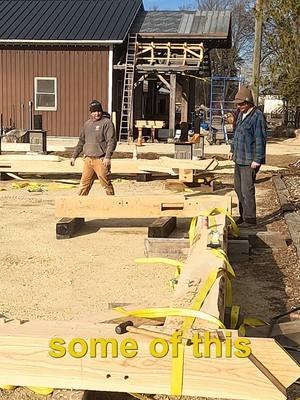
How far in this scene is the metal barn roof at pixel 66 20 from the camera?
2481cm

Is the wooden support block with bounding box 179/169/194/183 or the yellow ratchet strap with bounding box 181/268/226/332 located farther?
the wooden support block with bounding box 179/169/194/183

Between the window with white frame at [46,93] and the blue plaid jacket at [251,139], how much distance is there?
728 inches

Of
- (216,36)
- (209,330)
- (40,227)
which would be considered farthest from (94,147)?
(216,36)

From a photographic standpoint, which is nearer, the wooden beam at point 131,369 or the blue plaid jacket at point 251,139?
the wooden beam at point 131,369

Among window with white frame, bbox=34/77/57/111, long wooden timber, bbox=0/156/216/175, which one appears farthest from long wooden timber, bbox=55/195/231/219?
window with white frame, bbox=34/77/57/111

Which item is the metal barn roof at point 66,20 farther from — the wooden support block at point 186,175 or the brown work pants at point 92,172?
the brown work pants at point 92,172

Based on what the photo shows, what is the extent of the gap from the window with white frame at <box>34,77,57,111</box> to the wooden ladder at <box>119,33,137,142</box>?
3.03 m

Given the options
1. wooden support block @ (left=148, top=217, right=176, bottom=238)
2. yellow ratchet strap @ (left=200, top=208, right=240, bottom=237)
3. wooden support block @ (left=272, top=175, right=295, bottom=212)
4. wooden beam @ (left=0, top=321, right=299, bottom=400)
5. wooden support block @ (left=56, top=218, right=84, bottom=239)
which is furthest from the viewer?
wooden support block @ (left=272, top=175, right=295, bottom=212)

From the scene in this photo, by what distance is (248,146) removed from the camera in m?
7.75

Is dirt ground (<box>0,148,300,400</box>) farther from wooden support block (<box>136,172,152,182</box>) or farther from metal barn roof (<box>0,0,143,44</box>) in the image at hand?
metal barn roof (<box>0,0,143,44</box>)

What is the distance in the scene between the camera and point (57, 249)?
7.32 meters

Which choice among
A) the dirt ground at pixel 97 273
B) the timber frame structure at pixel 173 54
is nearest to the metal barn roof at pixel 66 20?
the timber frame structure at pixel 173 54

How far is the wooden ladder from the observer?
24.2 meters

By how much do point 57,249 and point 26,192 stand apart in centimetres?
505
